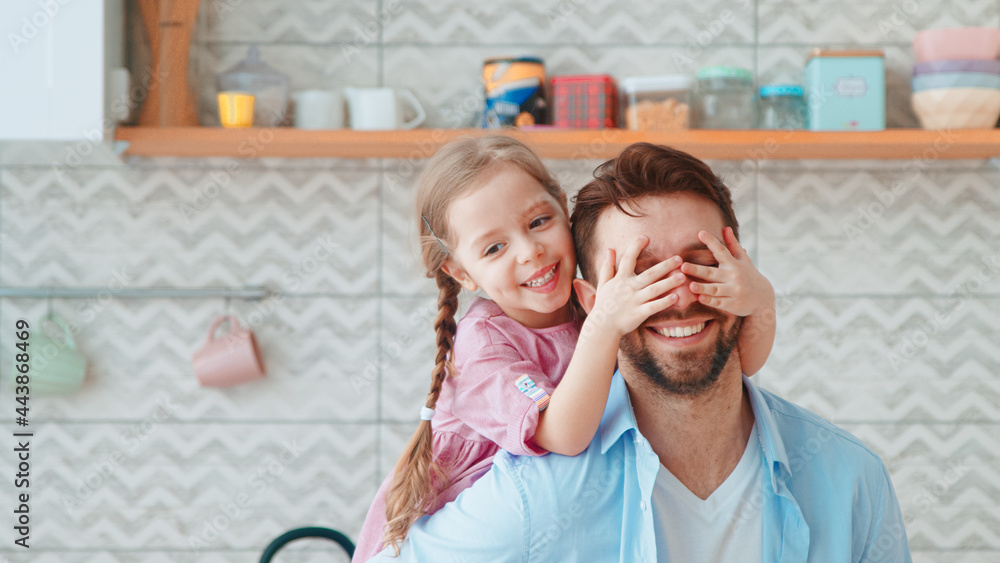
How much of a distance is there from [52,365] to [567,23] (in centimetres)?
171

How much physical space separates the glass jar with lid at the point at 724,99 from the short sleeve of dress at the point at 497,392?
1133 mm

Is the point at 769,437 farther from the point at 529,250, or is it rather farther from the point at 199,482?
the point at 199,482

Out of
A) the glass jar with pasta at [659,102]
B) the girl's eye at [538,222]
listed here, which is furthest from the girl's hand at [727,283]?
the glass jar with pasta at [659,102]

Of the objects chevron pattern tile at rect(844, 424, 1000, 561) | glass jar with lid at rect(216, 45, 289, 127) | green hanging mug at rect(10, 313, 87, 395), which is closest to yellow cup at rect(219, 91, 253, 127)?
glass jar with lid at rect(216, 45, 289, 127)

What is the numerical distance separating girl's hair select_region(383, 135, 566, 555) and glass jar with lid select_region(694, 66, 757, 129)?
3.02ft

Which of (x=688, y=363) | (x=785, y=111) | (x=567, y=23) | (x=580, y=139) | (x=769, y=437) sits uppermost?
(x=567, y=23)

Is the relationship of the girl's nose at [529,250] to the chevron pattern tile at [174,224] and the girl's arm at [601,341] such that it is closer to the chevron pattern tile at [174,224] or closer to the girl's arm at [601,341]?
the girl's arm at [601,341]

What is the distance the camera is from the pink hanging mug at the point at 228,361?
2016 millimetres

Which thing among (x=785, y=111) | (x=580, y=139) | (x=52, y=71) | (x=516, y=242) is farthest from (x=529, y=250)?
(x=52, y=71)

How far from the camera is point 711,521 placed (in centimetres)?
98

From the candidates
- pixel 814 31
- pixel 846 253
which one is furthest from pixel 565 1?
pixel 846 253

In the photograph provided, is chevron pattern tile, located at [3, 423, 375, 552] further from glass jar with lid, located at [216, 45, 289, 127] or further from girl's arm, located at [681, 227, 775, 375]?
girl's arm, located at [681, 227, 775, 375]

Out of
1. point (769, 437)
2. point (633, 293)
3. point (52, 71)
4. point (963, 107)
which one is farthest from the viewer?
point (963, 107)

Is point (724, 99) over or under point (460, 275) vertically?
over
